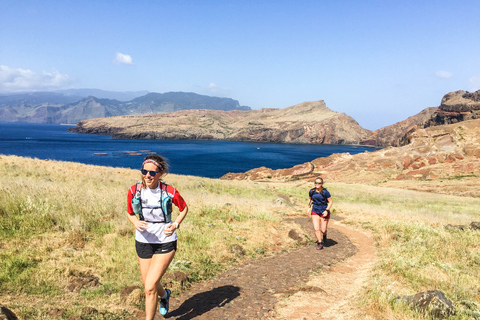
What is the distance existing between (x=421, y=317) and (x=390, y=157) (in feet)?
178

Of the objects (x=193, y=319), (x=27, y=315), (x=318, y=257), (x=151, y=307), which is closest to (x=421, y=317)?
(x=193, y=319)

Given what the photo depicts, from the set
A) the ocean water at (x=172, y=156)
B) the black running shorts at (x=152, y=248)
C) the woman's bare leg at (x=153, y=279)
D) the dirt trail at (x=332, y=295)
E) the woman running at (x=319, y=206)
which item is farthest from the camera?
the ocean water at (x=172, y=156)

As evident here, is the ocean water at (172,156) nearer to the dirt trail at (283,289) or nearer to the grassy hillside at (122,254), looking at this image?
the grassy hillside at (122,254)

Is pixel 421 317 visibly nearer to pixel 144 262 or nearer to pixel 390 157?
pixel 144 262

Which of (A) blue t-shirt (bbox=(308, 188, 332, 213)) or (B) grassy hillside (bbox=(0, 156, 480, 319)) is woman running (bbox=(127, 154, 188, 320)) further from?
(A) blue t-shirt (bbox=(308, 188, 332, 213))

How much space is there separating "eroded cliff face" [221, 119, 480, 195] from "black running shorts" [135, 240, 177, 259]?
150ft

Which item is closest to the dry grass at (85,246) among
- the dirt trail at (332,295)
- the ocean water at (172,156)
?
the dirt trail at (332,295)

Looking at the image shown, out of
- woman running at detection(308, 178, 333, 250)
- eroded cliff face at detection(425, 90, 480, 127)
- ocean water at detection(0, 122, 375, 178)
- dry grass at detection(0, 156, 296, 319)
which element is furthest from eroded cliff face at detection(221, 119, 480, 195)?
eroded cliff face at detection(425, 90, 480, 127)

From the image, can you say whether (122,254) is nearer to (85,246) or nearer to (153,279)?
(85,246)

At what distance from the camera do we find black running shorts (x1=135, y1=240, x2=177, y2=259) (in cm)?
457

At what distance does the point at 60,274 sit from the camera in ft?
20.3

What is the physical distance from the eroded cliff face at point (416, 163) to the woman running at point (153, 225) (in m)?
45.9

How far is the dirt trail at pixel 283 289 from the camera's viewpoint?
5.49m

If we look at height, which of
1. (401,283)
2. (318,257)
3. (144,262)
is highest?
(144,262)
